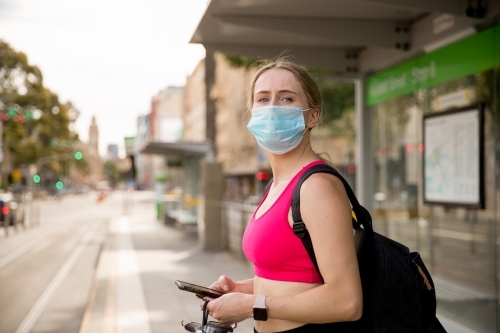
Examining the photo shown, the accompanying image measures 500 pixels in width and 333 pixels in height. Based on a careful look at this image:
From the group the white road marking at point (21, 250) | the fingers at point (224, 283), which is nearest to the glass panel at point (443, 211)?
the fingers at point (224, 283)

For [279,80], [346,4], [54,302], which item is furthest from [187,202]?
[279,80]

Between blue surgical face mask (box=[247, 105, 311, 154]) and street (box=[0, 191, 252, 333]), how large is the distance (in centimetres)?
474

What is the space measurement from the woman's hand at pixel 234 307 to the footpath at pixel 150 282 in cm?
358

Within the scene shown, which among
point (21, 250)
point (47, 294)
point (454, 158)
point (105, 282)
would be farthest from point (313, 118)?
point (21, 250)

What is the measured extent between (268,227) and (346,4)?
5.10 meters

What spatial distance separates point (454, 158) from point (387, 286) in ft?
18.0

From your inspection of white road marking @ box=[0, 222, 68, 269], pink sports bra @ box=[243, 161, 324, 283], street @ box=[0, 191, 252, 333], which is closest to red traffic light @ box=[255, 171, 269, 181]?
white road marking @ box=[0, 222, 68, 269]

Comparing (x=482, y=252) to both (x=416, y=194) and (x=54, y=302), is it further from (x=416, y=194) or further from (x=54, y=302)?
(x=54, y=302)

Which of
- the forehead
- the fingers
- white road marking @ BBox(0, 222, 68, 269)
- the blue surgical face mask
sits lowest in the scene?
white road marking @ BBox(0, 222, 68, 269)

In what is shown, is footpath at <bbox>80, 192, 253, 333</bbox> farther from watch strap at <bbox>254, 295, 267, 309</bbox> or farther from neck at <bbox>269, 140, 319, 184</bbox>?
watch strap at <bbox>254, 295, 267, 309</bbox>

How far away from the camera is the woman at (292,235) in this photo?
6.78 feet

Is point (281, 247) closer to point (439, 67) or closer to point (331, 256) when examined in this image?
point (331, 256)

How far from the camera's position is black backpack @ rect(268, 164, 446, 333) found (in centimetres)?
211

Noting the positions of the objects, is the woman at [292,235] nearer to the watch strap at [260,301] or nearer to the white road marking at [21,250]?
the watch strap at [260,301]
